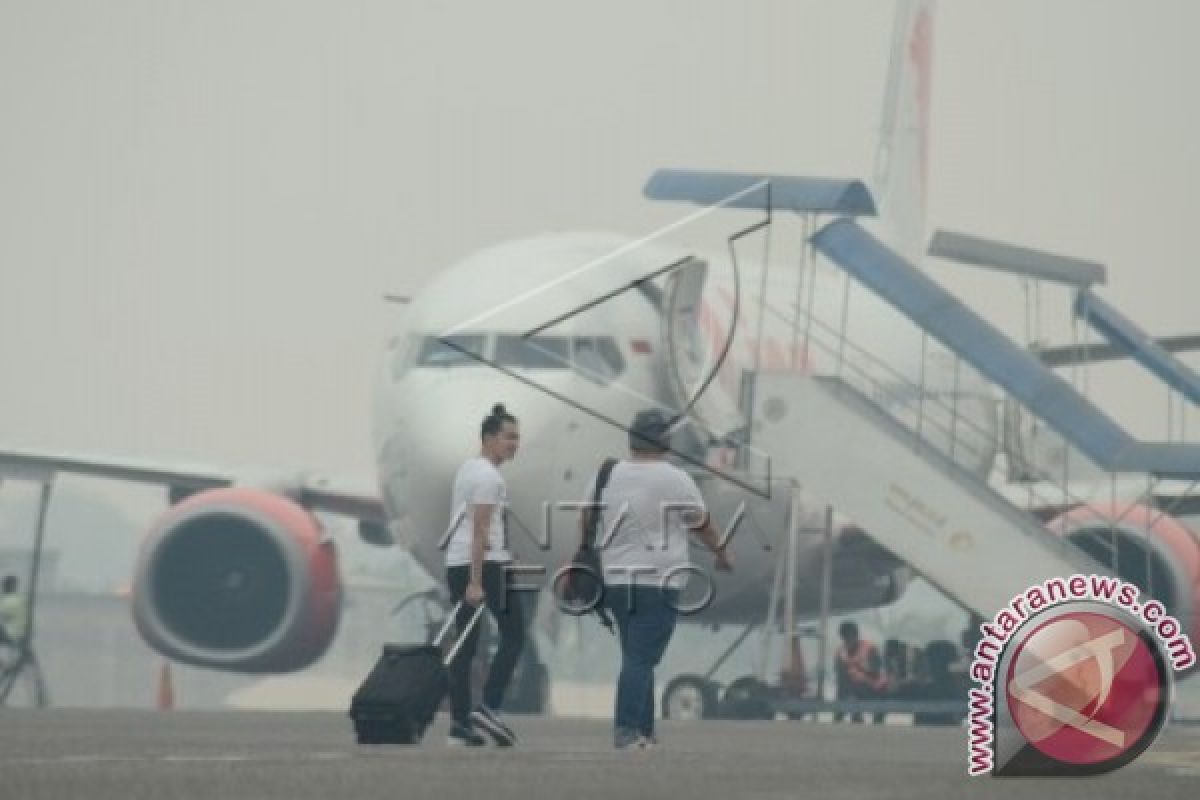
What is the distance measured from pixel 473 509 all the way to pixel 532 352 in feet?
33.4

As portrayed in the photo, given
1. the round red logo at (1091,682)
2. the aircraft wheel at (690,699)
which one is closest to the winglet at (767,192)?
the aircraft wheel at (690,699)

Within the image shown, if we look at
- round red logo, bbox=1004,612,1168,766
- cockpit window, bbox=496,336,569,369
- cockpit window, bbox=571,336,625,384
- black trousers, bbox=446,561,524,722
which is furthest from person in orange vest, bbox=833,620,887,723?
round red logo, bbox=1004,612,1168,766

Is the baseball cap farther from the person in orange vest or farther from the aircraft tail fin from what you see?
the aircraft tail fin

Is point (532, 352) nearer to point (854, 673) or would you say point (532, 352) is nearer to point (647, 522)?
point (854, 673)

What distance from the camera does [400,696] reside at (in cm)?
1630

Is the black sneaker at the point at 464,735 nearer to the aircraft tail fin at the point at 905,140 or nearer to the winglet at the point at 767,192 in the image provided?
the winglet at the point at 767,192

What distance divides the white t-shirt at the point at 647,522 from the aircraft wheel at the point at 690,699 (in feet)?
41.1

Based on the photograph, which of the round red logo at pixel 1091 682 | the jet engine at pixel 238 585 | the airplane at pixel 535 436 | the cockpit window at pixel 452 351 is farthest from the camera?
the jet engine at pixel 238 585

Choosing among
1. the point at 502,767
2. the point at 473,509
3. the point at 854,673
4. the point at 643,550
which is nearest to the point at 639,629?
the point at 643,550

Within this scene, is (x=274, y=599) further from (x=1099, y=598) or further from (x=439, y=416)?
(x=1099, y=598)

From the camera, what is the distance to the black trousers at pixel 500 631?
1677 cm

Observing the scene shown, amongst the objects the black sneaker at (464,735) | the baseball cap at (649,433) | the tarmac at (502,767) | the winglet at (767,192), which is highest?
the winglet at (767,192)

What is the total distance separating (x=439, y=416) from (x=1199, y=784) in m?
13.3

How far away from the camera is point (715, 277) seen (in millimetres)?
29109
